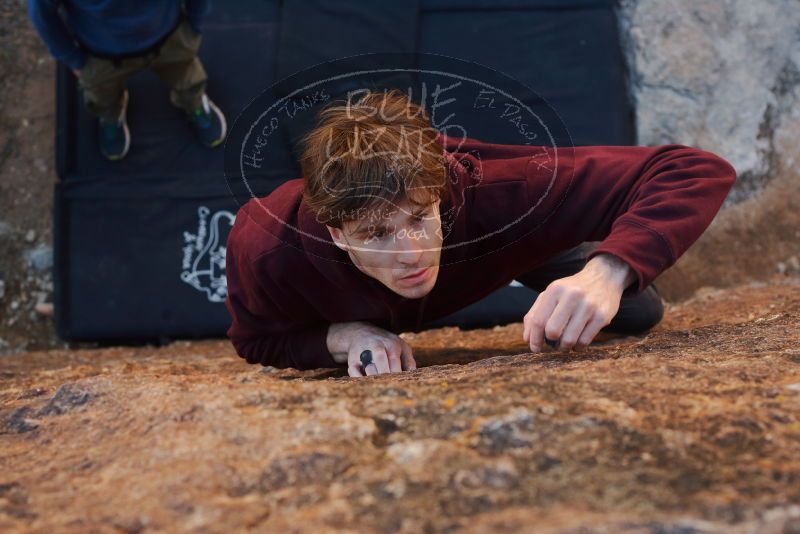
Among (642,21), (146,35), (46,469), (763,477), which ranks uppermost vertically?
(642,21)

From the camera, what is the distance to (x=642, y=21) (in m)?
3.49

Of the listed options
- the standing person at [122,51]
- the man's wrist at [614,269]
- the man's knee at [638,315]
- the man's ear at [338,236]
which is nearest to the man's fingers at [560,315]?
the man's wrist at [614,269]

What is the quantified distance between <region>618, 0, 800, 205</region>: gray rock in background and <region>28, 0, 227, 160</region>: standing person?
1623mm

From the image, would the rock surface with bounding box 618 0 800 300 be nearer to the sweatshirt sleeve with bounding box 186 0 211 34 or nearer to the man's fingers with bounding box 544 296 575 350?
the sweatshirt sleeve with bounding box 186 0 211 34

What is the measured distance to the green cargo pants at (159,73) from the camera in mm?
3047

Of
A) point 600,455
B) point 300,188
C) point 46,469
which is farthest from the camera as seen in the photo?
point 300,188

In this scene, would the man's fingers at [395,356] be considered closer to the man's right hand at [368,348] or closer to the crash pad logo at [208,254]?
the man's right hand at [368,348]

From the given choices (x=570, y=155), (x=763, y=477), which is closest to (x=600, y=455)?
(x=763, y=477)

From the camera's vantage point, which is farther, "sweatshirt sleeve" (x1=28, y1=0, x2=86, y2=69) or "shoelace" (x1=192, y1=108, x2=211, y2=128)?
"shoelace" (x1=192, y1=108, x2=211, y2=128)

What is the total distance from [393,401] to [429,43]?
2.37 metres

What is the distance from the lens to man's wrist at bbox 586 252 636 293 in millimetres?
1540

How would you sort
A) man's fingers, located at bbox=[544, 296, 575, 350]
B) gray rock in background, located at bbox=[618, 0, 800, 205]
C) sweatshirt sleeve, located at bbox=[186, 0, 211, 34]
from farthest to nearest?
gray rock in background, located at bbox=[618, 0, 800, 205] < sweatshirt sleeve, located at bbox=[186, 0, 211, 34] < man's fingers, located at bbox=[544, 296, 575, 350]

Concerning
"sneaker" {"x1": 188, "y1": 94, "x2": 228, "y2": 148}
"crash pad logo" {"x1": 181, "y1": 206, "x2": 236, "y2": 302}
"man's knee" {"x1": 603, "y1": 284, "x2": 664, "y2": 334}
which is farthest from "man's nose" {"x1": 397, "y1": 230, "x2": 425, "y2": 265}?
"sneaker" {"x1": 188, "y1": 94, "x2": 228, "y2": 148}

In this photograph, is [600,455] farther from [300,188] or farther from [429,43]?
[429,43]
